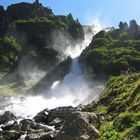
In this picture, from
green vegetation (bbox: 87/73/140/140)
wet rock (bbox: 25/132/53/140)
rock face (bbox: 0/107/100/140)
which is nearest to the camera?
green vegetation (bbox: 87/73/140/140)

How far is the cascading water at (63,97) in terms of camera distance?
79.4 m

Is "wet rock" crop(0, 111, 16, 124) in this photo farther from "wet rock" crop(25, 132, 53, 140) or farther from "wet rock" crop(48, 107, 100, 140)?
"wet rock" crop(48, 107, 100, 140)

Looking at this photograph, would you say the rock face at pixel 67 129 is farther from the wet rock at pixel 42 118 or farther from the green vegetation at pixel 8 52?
the green vegetation at pixel 8 52

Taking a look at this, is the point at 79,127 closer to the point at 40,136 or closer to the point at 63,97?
the point at 40,136

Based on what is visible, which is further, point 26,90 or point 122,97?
point 26,90

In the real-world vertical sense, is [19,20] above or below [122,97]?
above

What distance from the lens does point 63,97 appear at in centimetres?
9538

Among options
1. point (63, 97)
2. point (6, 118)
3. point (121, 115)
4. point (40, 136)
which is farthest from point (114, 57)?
point (40, 136)

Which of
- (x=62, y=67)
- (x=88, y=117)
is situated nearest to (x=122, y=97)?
(x=88, y=117)

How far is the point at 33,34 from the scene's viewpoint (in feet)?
527

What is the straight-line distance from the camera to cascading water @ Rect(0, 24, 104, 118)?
79.4 m

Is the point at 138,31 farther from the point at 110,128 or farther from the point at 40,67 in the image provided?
the point at 110,128

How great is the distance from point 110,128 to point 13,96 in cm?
6257

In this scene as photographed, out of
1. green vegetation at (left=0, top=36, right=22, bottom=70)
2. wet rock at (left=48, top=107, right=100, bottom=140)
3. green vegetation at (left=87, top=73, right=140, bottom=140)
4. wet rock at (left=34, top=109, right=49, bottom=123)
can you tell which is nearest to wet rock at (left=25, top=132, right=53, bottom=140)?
wet rock at (left=48, top=107, right=100, bottom=140)
